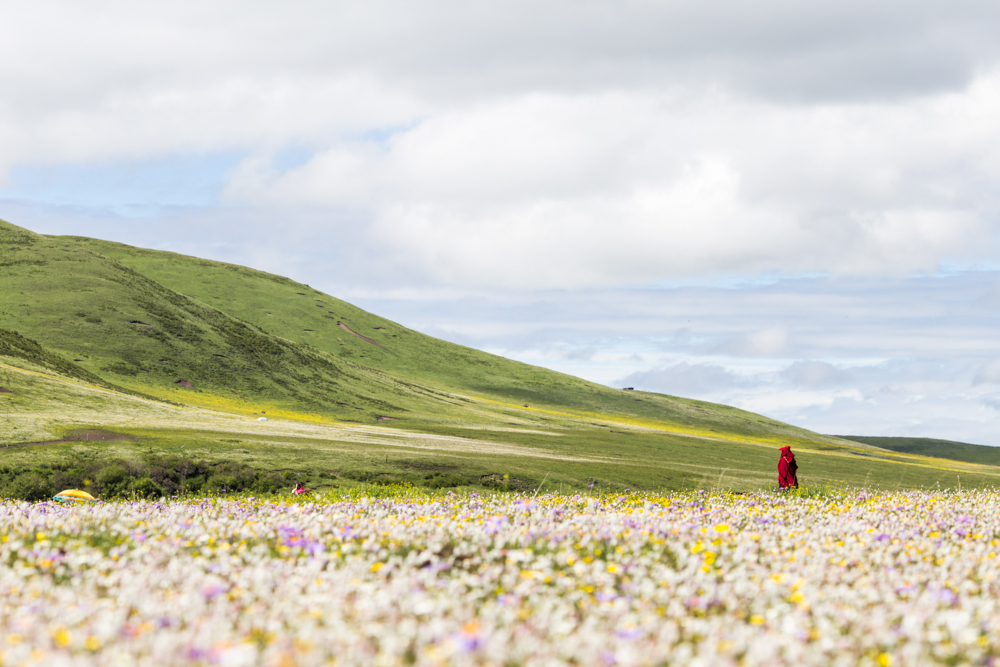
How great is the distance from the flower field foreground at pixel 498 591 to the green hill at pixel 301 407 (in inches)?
996

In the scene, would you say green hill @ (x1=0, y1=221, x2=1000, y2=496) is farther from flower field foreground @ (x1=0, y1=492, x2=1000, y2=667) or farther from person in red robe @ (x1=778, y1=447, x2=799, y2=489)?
flower field foreground @ (x1=0, y1=492, x2=1000, y2=667)

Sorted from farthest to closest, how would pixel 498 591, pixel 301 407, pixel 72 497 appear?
pixel 301 407
pixel 72 497
pixel 498 591

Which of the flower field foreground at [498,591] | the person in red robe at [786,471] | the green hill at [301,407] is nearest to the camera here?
the flower field foreground at [498,591]

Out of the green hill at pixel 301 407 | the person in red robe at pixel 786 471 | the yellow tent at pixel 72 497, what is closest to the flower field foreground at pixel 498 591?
the yellow tent at pixel 72 497

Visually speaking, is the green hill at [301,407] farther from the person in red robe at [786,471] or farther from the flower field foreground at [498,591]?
the flower field foreground at [498,591]

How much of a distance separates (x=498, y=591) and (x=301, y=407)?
110536 millimetres

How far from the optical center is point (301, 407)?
11369 centimetres

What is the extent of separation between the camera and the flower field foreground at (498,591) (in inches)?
218

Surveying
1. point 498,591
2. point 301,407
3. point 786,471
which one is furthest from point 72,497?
point 301,407

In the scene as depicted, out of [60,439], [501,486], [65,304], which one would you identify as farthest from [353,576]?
[65,304]

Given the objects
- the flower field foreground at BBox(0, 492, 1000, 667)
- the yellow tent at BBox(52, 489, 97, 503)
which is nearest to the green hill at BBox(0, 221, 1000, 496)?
the yellow tent at BBox(52, 489, 97, 503)

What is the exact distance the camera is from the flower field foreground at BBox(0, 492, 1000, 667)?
554 centimetres

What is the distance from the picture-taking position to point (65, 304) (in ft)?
405

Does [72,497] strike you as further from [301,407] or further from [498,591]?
[301,407]
